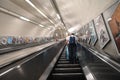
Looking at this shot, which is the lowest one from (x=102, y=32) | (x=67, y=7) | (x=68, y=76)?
(x=68, y=76)

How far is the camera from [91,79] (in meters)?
4.19

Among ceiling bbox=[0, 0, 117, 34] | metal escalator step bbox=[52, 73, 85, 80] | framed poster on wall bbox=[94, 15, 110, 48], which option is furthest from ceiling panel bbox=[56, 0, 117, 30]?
metal escalator step bbox=[52, 73, 85, 80]

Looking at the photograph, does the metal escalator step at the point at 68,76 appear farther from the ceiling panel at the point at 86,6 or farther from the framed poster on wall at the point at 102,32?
the ceiling panel at the point at 86,6

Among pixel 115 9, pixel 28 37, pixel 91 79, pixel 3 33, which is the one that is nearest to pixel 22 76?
pixel 91 79

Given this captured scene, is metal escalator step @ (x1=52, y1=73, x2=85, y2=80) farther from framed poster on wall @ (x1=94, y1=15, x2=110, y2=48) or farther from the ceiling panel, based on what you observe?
the ceiling panel

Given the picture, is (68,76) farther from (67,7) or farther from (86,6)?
(67,7)

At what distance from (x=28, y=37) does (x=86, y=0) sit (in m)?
13.5

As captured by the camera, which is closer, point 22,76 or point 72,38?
point 22,76

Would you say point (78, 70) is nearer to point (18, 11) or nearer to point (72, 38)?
point (72, 38)

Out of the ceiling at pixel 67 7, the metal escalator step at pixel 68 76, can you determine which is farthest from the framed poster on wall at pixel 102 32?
the metal escalator step at pixel 68 76

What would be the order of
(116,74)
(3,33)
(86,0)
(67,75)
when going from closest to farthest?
(116,74) < (67,75) < (86,0) < (3,33)

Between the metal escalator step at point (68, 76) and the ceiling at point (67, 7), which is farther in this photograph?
the ceiling at point (67, 7)

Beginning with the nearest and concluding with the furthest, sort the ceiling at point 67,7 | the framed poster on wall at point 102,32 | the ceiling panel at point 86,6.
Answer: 1. the framed poster on wall at point 102,32
2. the ceiling panel at point 86,6
3. the ceiling at point 67,7

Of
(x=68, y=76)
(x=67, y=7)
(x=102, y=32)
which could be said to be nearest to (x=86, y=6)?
(x=67, y=7)
